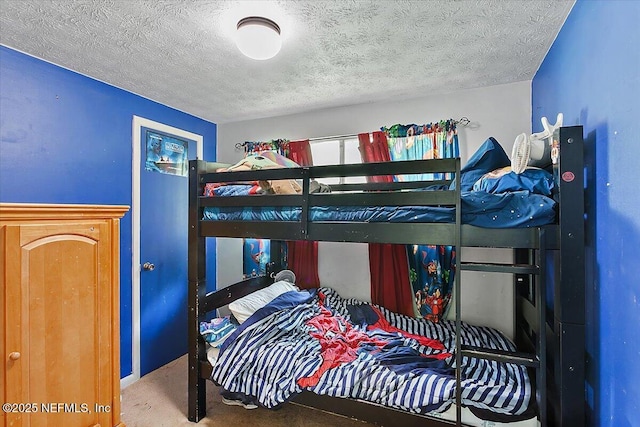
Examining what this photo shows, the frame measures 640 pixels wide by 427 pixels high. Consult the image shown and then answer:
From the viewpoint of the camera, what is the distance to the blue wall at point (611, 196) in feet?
3.38

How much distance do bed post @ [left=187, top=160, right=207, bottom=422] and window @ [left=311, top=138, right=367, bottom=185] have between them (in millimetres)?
1259

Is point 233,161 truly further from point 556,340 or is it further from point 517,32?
point 556,340

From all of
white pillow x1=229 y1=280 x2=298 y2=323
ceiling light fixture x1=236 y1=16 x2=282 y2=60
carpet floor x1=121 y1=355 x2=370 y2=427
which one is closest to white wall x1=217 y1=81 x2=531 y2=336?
white pillow x1=229 y1=280 x2=298 y2=323

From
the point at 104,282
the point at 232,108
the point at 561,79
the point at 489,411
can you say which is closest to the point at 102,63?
the point at 232,108

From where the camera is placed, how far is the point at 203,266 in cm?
217

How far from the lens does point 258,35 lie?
1548 millimetres

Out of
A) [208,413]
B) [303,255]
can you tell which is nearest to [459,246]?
[303,255]

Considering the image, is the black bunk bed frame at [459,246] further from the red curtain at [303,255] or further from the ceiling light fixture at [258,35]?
the red curtain at [303,255]

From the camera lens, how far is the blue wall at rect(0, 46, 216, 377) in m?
1.90

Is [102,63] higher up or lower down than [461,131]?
higher up

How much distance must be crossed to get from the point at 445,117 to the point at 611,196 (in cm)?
161

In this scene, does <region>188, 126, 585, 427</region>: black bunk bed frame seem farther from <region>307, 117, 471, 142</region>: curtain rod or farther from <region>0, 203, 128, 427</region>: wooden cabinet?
<region>307, 117, 471, 142</region>: curtain rod

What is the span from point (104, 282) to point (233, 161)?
2057 millimetres

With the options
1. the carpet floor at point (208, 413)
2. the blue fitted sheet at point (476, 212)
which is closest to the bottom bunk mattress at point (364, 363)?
the carpet floor at point (208, 413)
